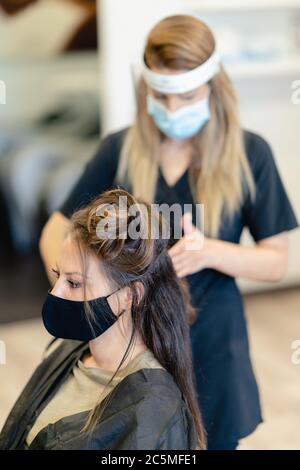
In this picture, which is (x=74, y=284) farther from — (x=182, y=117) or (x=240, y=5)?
(x=240, y=5)

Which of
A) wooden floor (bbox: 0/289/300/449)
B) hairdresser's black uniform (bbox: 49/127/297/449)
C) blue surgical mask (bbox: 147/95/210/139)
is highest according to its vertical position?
blue surgical mask (bbox: 147/95/210/139)

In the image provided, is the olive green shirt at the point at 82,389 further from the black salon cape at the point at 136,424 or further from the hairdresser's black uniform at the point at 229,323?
the hairdresser's black uniform at the point at 229,323

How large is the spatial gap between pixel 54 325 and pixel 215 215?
48cm

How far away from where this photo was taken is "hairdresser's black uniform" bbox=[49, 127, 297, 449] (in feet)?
5.38

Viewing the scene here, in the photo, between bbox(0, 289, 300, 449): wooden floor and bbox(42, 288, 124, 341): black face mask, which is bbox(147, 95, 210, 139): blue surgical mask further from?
bbox(0, 289, 300, 449): wooden floor

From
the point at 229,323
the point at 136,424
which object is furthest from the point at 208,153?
the point at 136,424

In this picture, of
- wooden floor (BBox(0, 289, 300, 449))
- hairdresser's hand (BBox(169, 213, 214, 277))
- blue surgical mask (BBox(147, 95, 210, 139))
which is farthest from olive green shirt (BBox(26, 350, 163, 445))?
wooden floor (BBox(0, 289, 300, 449))

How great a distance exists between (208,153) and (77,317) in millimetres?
551

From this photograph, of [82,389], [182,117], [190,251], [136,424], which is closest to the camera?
[136,424]

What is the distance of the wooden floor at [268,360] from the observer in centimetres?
264

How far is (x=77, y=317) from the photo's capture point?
4.21ft

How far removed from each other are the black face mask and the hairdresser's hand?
0.28 meters
